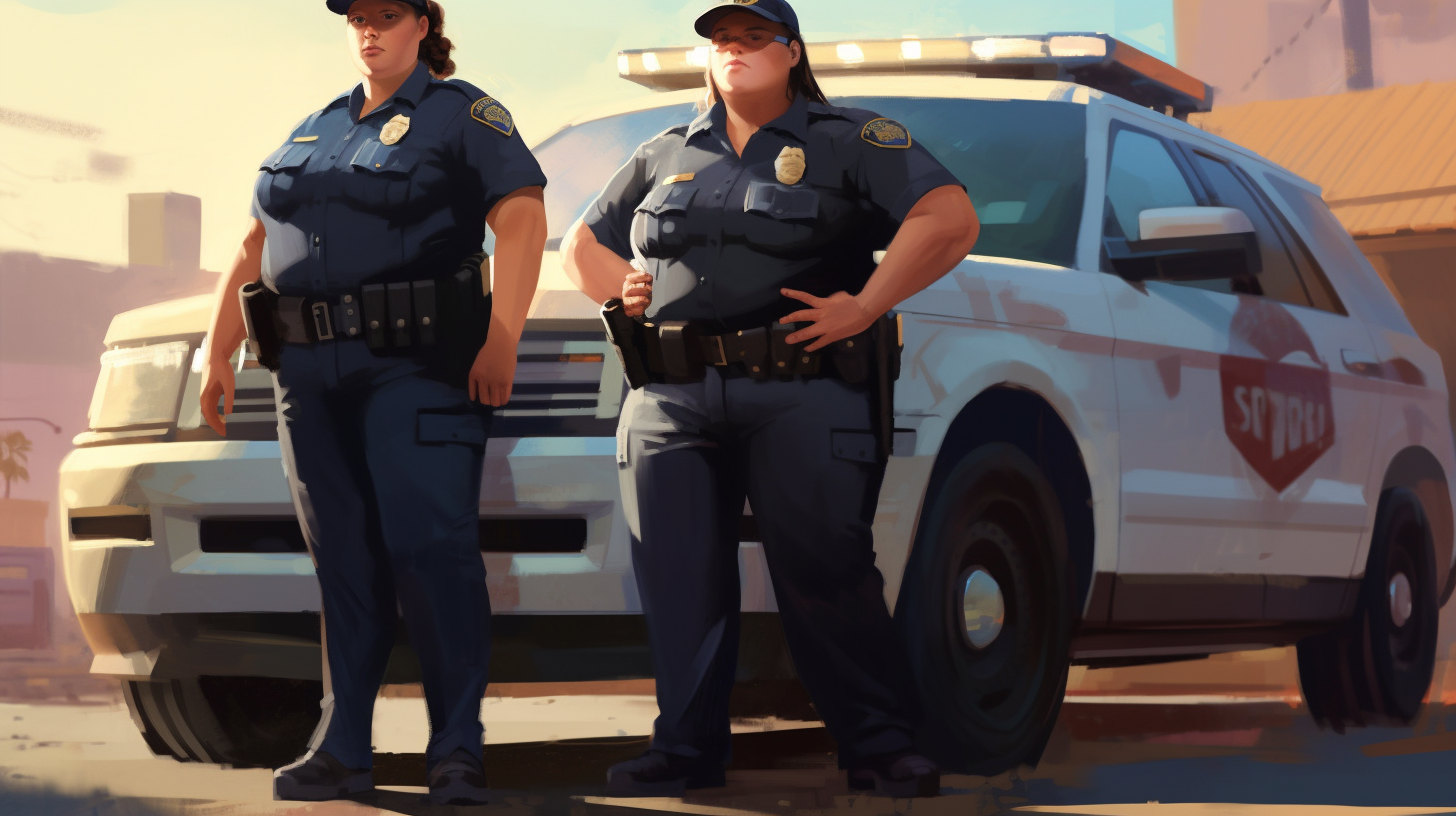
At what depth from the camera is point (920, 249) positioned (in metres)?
4.04

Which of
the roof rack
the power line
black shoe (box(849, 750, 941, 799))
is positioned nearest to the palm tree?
the roof rack

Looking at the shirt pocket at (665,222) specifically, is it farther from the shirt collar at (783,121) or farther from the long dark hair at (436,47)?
the long dark hair at (436,47)

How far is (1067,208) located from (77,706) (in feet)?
14.0

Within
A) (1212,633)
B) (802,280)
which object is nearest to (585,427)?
(802,280)

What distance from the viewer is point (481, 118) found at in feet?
13.8

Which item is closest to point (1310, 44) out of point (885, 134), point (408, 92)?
point (885, 134)

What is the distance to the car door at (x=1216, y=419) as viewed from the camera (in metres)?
5.03

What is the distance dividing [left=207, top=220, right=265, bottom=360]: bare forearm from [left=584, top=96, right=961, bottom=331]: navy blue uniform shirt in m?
0.91

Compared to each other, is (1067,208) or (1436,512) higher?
(1067,208)

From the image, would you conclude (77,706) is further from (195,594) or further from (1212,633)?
(1212,633)

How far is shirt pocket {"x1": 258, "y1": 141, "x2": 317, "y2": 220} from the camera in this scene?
421 cm

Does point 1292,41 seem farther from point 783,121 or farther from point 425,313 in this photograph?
point 425,313

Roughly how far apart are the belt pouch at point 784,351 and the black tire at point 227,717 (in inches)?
78.5

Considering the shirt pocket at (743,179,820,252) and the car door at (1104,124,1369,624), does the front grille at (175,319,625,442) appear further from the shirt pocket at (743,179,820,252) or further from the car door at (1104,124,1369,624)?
the car door at (1104,124,1369,624)
